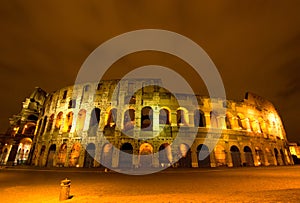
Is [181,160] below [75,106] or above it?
below

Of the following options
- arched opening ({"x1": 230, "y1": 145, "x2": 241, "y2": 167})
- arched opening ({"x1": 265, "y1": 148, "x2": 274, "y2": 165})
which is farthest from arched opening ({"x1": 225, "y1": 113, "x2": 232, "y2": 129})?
arched opening ({"x1": 265, "y1": 148, "x2": 274, "y2": 165})

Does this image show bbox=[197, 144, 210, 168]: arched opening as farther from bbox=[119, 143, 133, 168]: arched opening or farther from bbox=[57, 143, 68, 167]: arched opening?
bbox=[57, 143, 68, 167]: arched opening

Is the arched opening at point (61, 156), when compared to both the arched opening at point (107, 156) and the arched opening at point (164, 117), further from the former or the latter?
the arched opening at point (164, 117)

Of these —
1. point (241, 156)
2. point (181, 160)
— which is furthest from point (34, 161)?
point (241, 156)

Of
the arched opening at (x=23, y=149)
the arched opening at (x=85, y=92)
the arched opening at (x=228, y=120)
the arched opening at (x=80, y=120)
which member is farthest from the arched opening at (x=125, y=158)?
the arched opening at (x=23, y=149)

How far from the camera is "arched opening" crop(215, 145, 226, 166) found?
60.1 feet

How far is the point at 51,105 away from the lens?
22.4 metres

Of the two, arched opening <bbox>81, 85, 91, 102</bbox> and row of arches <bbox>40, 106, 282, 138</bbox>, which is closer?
row of arches <bbox>40, 106, 282, 138</bbox>

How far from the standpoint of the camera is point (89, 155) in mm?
17609

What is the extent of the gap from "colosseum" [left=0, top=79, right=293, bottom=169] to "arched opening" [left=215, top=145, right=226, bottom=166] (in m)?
0.10

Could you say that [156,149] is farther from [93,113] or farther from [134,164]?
[93,113]

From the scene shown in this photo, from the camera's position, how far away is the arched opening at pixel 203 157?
→ 58.0 feet

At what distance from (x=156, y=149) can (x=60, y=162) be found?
1077 centimetres

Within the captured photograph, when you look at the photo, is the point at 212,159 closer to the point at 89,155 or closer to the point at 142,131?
the point at 142,131
